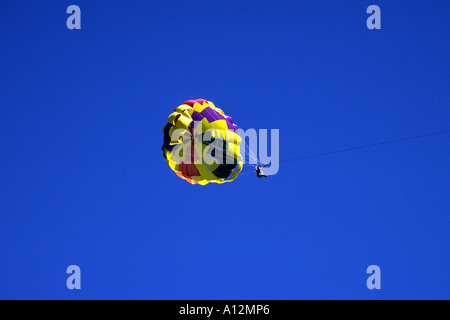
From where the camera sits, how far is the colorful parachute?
30.4 meters

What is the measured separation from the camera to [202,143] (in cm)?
3091

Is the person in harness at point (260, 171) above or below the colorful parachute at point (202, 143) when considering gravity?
below

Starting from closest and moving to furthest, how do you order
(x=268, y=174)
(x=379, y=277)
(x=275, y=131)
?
(x=268, y=174)
(x=275, y=131)
(x=379, y=277)

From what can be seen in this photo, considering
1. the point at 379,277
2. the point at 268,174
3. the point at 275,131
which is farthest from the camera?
the point at 379,277

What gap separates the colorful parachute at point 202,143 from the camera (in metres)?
30.4

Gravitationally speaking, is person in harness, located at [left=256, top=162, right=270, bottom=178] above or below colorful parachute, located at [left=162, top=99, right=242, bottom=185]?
below

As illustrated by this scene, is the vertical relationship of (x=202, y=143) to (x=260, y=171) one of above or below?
above

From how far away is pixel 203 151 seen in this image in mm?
30969

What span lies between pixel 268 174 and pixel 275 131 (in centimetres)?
374

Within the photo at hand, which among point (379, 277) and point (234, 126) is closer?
point (234, 126)
